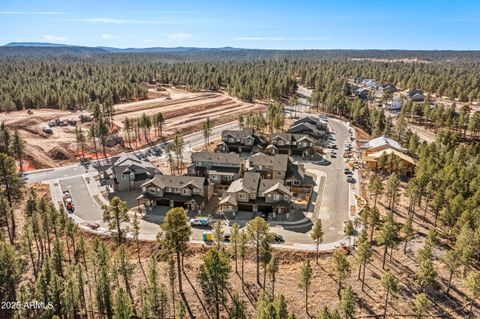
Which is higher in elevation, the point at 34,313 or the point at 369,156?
the point at 369,156

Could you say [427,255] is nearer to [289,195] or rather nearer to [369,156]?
[289,195]

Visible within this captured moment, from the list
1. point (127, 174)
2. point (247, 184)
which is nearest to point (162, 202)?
point (127, 174)

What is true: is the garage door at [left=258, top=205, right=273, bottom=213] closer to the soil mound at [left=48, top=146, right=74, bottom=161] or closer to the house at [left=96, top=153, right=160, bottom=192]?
the house at [left=96, top=153, right=160, bottom=192]

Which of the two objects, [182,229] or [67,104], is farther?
[67,104]

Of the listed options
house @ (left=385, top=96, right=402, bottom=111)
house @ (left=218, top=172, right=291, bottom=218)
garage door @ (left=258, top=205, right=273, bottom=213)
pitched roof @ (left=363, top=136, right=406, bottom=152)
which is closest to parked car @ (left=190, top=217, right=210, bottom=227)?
house @ (left=218, top=172, right=291, bottom=218)

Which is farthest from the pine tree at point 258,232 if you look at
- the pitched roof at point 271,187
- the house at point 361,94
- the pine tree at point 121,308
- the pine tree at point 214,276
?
the house at point 361,94

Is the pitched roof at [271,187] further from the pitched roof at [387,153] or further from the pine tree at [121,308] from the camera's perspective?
the pine tree at [121,308]

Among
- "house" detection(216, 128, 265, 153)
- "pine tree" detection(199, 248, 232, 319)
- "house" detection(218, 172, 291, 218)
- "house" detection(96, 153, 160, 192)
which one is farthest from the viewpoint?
"house" detection(216, 128, 265, 153)

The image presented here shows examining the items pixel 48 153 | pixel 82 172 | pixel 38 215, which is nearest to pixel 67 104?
pixel 48 153
